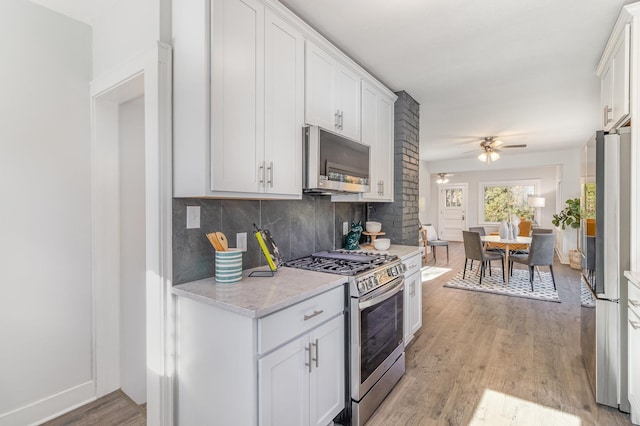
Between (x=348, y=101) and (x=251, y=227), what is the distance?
133 cm

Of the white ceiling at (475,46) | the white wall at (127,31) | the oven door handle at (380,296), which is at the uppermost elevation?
the white ceiling at (475,46)

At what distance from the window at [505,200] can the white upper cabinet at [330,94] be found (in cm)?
862

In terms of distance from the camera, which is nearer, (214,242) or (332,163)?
(214,242)

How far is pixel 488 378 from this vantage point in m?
2.48

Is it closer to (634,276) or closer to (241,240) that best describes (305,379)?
(241,240)

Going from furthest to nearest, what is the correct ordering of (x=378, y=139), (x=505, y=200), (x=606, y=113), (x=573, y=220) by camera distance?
(x=505, y=200)
(x=573, y=220)
(x=378, y=139)
(x=606, y=113)

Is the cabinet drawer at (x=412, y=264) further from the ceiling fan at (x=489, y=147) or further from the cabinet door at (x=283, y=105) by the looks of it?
the ceiling fan at (x=489, y=147)

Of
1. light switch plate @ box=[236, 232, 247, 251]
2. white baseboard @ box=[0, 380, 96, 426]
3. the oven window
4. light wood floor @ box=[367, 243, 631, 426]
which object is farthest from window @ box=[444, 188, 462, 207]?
white baseboard @ box=[0, 380, 96, 426]

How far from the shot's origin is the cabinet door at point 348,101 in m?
2.55

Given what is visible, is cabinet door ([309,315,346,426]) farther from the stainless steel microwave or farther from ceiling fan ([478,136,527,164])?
ceiling fan ([478,136,527,164])

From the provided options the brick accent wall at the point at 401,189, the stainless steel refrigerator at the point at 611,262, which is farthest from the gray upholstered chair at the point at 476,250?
the stainless steel refrigerator at the point at 611,262

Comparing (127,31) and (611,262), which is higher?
(127,31)

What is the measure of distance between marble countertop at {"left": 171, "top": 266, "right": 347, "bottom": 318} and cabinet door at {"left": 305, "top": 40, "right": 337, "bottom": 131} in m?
1.06

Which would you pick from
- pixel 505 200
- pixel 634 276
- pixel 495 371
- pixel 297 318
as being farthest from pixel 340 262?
pixel 505 200
